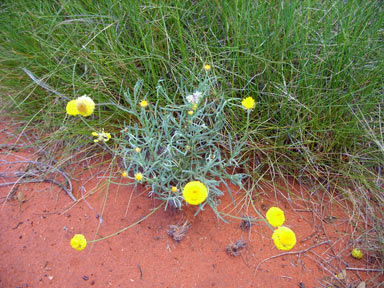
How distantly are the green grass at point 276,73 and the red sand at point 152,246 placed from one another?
9.2 inches

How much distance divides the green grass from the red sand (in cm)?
23

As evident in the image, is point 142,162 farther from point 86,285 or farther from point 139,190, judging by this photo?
point 86,285

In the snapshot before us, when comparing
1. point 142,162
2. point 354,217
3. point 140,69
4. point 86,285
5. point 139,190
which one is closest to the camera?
point 86,285

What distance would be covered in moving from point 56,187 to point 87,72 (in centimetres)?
80

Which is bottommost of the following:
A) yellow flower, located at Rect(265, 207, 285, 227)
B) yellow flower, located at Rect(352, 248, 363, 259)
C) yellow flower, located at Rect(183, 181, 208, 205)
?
yellow flower, located at Rect(352, 248, 363, 259)

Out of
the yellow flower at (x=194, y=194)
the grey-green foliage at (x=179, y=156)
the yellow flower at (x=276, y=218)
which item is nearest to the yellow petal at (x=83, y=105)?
the grey-green foliage at (x=179, y=156)

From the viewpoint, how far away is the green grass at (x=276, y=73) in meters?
1.58

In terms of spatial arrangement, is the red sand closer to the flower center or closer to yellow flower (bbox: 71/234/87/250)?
yellow flower (bbox: 71/234/87/250)

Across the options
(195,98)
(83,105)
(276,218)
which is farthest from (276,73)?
(83,105)

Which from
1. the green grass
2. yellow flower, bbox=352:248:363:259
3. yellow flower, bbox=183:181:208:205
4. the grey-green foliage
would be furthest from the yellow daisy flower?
yellow flower, bbox=352:248:363:259

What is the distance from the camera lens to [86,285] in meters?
1.25

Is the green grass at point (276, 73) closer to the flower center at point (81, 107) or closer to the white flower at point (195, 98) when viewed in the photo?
the white flower at point (195, 98)

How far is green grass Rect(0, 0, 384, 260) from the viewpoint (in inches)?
62.2

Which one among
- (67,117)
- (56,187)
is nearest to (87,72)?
(67,117)
